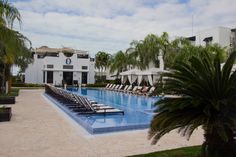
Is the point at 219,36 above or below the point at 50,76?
above

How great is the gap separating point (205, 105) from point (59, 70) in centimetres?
4771

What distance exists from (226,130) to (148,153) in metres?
2.36

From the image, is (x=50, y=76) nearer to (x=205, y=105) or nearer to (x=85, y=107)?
(x=85, y=107)

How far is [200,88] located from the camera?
4797 mm

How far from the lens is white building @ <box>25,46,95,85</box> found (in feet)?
167

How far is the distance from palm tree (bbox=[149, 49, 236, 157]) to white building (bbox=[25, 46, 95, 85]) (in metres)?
46.8

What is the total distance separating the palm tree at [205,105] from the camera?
4.60 meters

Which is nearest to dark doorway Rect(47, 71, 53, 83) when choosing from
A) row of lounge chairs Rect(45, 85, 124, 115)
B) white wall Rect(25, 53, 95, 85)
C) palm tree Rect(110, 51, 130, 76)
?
white wall Rect(25, 53, 95, 85)

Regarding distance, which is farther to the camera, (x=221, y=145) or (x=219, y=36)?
(x=219, y=36)

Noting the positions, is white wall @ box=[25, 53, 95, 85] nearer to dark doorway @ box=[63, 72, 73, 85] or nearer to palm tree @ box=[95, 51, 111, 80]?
dark doorway @ box=[63, 72, 73, 85]

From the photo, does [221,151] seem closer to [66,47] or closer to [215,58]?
[215,58]

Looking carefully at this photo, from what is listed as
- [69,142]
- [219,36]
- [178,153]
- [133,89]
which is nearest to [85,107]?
[69,142]

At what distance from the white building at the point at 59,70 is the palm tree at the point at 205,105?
154ft

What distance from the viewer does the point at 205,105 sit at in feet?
15.6
